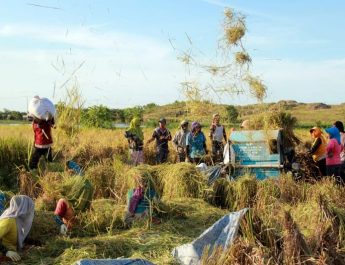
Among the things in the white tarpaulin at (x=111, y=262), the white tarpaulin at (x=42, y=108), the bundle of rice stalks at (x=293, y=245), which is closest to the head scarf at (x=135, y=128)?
the white tarpaulin at (x=42, y=108)

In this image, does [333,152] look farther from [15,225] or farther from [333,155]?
[15,225]

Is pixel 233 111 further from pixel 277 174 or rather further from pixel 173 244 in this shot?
pixel 173 244

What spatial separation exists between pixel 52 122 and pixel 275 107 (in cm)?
438

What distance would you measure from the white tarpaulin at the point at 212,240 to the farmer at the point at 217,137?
Result: 5840 millimetres

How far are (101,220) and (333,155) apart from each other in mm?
4701

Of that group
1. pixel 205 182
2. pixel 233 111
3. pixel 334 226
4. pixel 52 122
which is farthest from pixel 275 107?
pixel 334 226

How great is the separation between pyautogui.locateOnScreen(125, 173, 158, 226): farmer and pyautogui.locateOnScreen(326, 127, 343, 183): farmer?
12.9ft

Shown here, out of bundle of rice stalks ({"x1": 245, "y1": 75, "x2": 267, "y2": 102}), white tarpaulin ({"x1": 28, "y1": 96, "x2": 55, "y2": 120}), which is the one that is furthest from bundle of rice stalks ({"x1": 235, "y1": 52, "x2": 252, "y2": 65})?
white tarpaulin ({"x1": 28, "y1": 96, "x2": 55, "y2": 120})

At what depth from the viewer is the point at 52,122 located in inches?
310

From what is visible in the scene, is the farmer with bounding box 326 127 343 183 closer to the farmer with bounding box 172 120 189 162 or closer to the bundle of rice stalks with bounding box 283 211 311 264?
the farmer with bounding box 172 120 189 162

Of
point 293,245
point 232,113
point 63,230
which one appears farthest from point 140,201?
point 232,113

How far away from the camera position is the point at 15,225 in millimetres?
5125

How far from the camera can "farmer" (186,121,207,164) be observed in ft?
31.3

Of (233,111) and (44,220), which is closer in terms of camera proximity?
(44,220)
